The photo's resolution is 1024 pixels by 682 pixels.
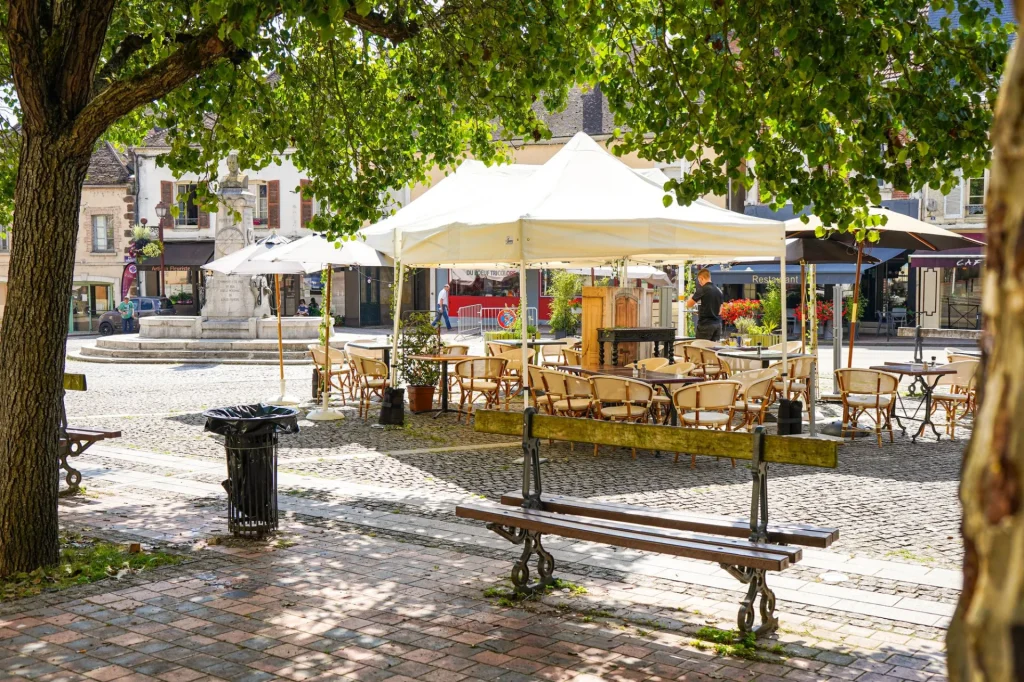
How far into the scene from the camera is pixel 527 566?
5.64 meters

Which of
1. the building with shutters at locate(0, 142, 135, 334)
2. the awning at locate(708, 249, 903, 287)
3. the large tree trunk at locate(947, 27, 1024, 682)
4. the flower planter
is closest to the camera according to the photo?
the large tree trunk at locate(947, 27, 1024, 682)

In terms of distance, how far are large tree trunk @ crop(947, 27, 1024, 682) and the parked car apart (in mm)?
41055

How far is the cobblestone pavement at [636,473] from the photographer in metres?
7.36

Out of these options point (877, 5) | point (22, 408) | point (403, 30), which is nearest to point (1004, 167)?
point (877, 5)

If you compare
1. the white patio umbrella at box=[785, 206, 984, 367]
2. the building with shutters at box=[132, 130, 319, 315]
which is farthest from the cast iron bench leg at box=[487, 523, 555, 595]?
the building with shutters at box=[132, 130, 319, 315]

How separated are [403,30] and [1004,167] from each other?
270 inches

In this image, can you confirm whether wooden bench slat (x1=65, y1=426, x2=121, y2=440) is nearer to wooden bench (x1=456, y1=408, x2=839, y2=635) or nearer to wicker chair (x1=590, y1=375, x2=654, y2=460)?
wooden bench (x1=456, y1=408, x2=839, y2=635)

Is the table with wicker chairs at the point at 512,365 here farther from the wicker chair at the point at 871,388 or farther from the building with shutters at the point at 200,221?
the building with shutters at the point at 200,221

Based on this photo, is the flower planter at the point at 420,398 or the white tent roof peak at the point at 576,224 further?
the flower planter at the point at 420,398

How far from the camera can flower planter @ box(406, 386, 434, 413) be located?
13867 millimetres

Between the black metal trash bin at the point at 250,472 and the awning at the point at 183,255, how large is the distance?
39.7m

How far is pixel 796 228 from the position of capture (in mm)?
12211

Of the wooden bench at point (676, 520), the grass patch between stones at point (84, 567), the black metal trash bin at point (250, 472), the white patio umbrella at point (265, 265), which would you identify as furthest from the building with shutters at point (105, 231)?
the wooden bench at point (676, 520)

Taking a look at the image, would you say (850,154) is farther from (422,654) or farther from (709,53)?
(422,654)
